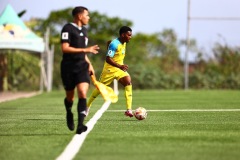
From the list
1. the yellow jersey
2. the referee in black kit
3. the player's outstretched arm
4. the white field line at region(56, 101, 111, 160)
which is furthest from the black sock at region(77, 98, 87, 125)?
the yellow jersey

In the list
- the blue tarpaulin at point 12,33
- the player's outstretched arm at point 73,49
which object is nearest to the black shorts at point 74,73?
the player's outstretched arm at point 73,49

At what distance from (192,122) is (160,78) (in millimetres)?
30216

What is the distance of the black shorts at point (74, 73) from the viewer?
33.3 feet

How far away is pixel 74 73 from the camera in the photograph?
10.1 meters

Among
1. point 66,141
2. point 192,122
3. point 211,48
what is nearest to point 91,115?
point 192,122

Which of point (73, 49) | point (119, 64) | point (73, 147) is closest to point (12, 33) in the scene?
point (119, 64)

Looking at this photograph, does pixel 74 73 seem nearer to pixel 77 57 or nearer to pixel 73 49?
pixel 77 57

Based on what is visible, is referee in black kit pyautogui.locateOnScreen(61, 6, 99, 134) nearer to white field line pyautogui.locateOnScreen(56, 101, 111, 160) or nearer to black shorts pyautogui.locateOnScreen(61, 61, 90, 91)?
black shorts pyautogui.locateOnScreen(61, 61, 90, 91)

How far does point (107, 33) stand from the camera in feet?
284

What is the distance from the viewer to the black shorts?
33.3ft

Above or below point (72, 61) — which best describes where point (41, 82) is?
below

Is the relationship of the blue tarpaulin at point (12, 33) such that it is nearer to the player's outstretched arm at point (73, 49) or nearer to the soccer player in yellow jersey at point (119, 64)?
the soccer player in yellow jersey at point (119, 64)

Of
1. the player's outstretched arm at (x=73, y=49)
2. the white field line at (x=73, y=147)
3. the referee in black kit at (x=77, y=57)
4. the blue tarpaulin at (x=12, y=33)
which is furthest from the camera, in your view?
the blue tarpaulin at (x=12, y=33)

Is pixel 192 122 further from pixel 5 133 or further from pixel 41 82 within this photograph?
pixel 41 82
